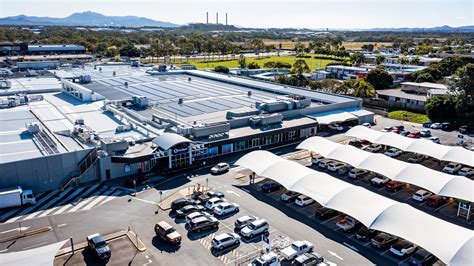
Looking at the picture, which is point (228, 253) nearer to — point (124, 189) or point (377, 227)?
point (377, 227)

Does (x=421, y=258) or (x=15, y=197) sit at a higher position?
(x=15, y=197)

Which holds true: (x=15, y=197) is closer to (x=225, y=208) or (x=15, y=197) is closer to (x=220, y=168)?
(x=225, y=208)

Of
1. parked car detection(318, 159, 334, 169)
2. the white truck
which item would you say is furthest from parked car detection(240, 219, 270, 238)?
the white truck

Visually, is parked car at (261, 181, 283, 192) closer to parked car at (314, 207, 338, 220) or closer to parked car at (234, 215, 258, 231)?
parked car at (314, 207, 338, 220)

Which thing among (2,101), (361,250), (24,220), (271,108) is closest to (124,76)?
(2,101)

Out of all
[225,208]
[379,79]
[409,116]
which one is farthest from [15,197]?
[379,79]
